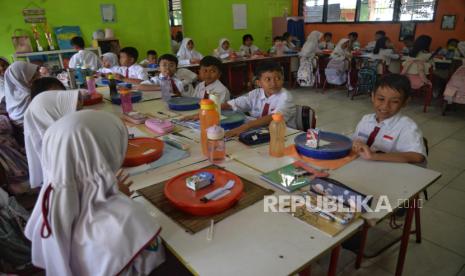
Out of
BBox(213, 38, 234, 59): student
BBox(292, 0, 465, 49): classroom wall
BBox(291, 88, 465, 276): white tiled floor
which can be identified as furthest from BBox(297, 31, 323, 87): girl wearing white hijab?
BBox(292, 0, 465, 49): classroom wall

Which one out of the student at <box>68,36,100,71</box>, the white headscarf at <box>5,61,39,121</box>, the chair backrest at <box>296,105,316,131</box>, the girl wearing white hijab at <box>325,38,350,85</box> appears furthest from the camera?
the girl wearing white hijab at <box>325,38,350,85</box>

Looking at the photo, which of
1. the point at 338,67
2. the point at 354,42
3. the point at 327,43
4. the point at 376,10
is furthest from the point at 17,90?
the point at 376,10

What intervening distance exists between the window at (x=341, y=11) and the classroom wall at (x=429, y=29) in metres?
0.16

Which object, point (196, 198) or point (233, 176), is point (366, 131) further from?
point (196, 198)

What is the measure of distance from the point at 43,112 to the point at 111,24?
507 cm

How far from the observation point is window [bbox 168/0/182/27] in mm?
6906

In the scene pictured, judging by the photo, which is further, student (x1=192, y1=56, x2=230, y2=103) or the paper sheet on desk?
student (x1=192, y1=56, x2=230, y2=103)

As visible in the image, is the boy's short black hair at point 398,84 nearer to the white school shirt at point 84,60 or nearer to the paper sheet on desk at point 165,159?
the paper sheet on desk at point 165,159

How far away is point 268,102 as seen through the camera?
2387mm

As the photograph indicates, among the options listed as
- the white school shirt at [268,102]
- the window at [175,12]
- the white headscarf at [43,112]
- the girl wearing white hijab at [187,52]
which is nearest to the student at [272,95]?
the white school shirt at [268,102]

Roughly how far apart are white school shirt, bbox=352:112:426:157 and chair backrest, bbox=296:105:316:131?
47cm

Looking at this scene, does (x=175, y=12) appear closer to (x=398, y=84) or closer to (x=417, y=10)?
(x=417, y=10)

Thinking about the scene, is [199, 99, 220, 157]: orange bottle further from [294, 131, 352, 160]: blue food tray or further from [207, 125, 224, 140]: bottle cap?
[294, 131, 352, 160]: blue food tray

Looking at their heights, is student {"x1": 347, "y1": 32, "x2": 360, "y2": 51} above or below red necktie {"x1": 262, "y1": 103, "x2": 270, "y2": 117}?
above
